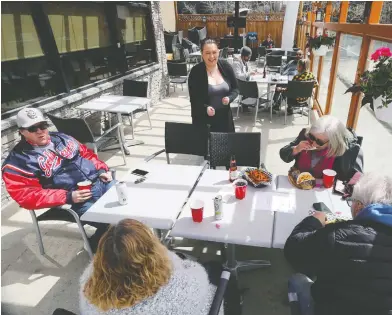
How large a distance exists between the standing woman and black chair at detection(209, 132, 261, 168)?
48 cm

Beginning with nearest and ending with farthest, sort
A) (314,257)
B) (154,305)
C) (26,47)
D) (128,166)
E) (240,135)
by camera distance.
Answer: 1. (154,305)
2. (314,257)
3. (240,135)
4. (26,47)
5. (128,166)

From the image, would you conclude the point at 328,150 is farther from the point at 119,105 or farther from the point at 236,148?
the point at 119,105

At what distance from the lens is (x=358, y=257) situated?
1149 millimetres

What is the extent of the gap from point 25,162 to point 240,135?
1775mm

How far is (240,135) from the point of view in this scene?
2.75m

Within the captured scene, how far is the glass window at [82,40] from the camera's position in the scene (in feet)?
14.5

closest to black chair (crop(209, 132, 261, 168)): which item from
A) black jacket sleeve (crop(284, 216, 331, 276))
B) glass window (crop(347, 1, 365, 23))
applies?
black jacket sleeve (crop(284, 216, 331, 276))

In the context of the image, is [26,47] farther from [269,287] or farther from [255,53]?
[255,53]

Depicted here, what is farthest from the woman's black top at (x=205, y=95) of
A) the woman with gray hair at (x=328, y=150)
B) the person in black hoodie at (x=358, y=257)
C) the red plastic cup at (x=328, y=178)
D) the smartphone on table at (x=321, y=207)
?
the person in black hoodie at (x=358, y=257)

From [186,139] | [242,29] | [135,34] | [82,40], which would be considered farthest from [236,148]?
[242,29]

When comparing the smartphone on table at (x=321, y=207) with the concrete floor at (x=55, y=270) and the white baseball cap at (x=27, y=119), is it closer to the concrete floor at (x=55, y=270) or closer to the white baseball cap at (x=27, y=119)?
the concrete floor at (x=55, y=270)

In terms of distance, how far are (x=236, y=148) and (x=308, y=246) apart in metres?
1.53

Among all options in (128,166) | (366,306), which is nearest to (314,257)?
(366,306)

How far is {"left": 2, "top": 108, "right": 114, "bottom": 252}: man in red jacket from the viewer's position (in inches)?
85.1
